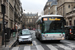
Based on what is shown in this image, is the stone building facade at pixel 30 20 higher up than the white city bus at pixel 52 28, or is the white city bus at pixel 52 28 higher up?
the stone building facade at pixel 30 20

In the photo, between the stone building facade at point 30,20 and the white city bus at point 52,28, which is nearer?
the white city bus at point 52,28

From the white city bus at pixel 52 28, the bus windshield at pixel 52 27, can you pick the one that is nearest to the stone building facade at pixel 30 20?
the white city bus at pixel 52 28

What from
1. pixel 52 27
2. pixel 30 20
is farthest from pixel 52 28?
pixel 30 20

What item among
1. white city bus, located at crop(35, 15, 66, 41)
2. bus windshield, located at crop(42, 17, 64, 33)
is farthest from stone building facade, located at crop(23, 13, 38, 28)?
bus windshield, located at crop(42, 17, 64, 33)

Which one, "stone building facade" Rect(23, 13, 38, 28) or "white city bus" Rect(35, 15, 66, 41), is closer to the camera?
"white city bus" Rect(35, 15, 66, 41)

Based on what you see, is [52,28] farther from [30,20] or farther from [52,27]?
[30,20]

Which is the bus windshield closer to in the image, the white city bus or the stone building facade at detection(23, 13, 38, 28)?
the white city bus

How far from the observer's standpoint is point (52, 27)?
13602mm

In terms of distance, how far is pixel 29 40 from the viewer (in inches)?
550

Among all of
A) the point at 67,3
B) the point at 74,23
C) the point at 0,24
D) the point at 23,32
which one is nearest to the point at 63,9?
the point at 67,3

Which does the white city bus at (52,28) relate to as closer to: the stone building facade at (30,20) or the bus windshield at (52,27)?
the bus windshield at (52,27)

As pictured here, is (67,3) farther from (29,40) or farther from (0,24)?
(29,40)

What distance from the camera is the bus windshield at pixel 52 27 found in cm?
1352

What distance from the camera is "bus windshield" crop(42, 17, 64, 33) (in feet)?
44.4
